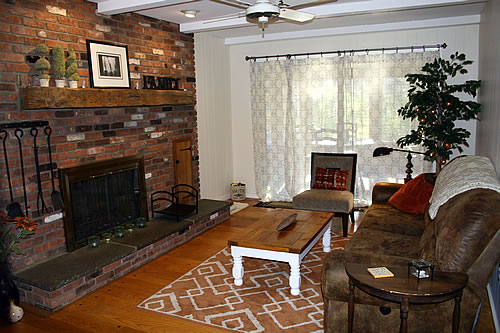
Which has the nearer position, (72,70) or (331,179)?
(72,70)

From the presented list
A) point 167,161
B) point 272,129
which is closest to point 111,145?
point 167,161

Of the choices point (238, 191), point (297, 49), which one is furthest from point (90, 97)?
point (297, 49)

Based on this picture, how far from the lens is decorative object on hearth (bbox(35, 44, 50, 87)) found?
3246 millimetres

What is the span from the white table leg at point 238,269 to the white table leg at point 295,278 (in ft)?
1.52

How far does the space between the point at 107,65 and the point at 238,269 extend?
2349 mm

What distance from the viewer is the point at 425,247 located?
2.75 m

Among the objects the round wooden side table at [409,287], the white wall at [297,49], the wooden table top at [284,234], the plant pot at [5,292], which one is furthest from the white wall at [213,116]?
the round wooden side table at [409,287]

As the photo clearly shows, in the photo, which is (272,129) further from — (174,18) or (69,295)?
(69,295)

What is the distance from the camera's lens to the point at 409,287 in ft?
6.54

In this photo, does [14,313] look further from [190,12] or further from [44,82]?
[190,12]

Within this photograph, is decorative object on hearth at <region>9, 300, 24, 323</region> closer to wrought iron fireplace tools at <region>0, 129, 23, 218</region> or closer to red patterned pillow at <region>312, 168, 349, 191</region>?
wrought iron fireplace tools at <region>0, 129, 23, 218</region>

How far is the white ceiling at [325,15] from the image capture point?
392 centimetres

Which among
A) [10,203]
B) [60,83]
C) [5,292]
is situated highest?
[60,83]

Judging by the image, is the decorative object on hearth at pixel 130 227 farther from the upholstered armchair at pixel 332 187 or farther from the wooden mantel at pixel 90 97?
the upholstered armchair at pixel 332 187
